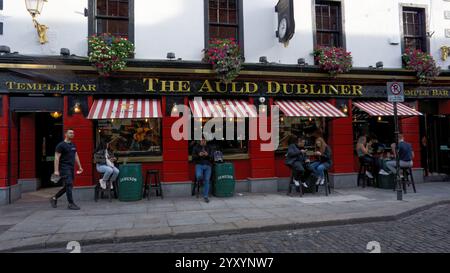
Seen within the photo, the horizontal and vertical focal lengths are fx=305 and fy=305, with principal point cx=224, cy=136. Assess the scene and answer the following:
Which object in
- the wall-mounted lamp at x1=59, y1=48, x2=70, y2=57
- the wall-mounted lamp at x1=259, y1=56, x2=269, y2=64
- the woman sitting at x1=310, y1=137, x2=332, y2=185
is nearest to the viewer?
the wall-mounted lamp at x1=59, y1=48, x2=70, y2=57

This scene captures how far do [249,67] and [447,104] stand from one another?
8.73 meters

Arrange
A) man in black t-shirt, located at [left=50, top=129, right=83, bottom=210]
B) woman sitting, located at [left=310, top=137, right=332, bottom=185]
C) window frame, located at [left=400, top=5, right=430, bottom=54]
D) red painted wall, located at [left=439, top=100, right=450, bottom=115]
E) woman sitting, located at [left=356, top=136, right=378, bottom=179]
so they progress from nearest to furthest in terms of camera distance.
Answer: man in black t-shirt, located at [left=50, top=129, right=83, bottom=210] < woman sitting, located at [left=310, top=137, right=332, bottom=185] < woman sitting, located at [left=356, top=136, right=378, bottom=179] < window frame, located at [left=400, top=5, right=430, bottom=54] < red painted wall, located at [left=439, top=100, right=450, bottom=115]

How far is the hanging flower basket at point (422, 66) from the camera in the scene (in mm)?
11234

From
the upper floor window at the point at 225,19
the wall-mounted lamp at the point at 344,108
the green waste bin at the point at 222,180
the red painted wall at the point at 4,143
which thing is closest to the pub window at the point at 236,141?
the green waste bin at the point at 222,180

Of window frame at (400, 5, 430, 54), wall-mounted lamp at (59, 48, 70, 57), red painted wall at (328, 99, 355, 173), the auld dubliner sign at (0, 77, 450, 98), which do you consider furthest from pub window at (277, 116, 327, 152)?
wall-mounted lamp at (59, 48, 70, 57)

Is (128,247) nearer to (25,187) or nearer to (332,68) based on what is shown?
(25,187)

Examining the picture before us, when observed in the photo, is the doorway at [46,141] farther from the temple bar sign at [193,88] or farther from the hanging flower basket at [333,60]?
the hanging flower basket at [333,60]

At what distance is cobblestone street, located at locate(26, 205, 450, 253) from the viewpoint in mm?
5113

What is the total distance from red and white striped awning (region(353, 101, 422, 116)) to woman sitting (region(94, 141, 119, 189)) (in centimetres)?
854

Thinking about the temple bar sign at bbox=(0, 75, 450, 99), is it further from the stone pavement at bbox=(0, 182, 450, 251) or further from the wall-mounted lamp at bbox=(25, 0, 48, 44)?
the stone pavement at bbox=(0, 182, 450, 251)

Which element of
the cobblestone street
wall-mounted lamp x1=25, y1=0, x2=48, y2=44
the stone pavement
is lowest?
the cobblestone street

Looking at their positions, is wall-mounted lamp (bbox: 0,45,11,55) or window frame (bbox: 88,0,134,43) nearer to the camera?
wall-mounted lamp (bbox: 0,45,11,55)

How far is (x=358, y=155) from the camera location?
434 inches
